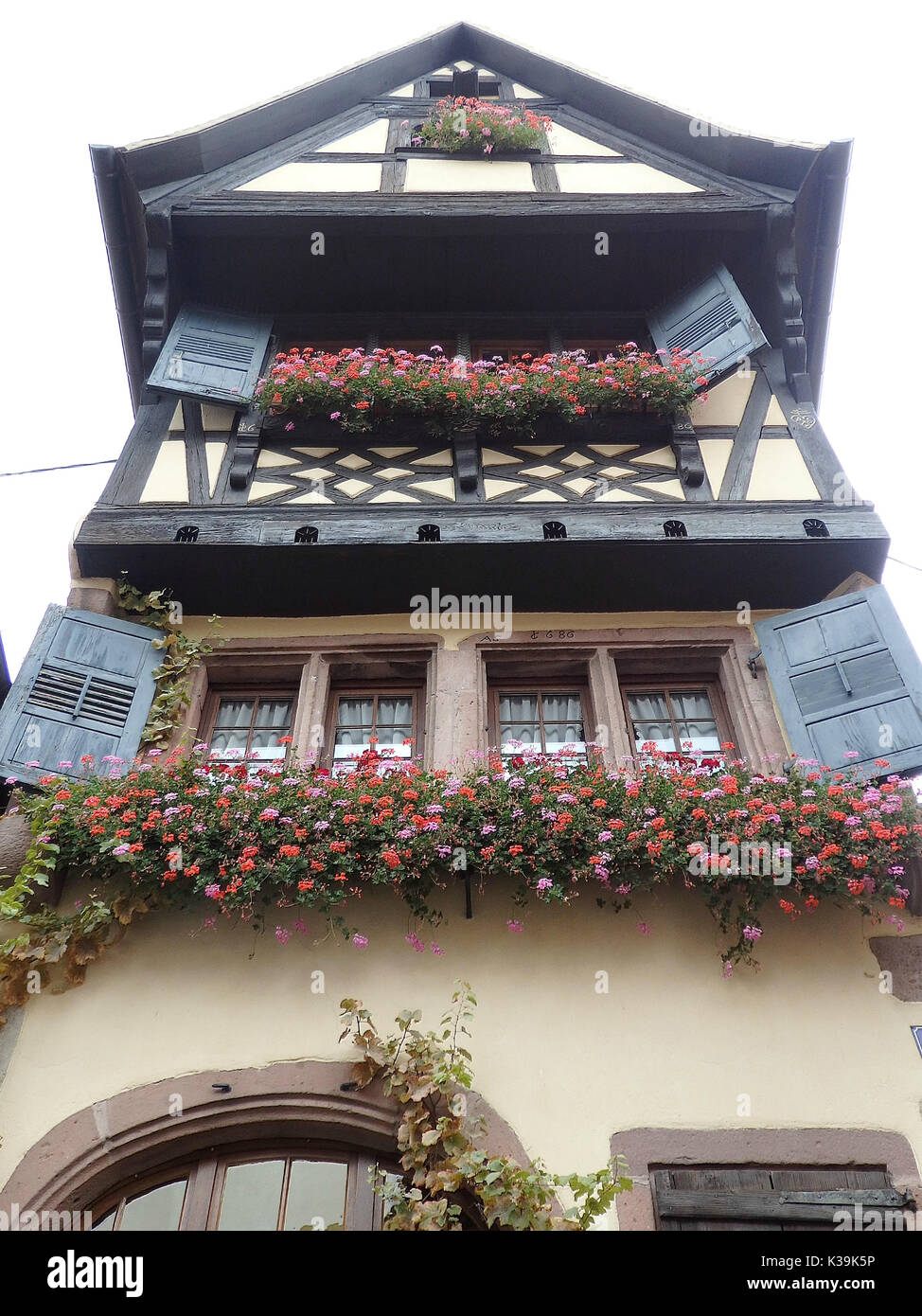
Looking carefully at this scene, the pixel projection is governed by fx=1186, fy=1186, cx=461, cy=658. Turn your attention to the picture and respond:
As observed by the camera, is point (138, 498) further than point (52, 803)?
Yes

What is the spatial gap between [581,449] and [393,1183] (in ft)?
16.4

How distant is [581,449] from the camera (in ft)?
26.5

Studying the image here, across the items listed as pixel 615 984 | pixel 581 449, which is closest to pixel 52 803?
pixel 615 984

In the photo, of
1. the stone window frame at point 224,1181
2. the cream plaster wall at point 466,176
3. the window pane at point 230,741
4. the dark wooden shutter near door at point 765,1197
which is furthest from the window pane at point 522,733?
the cream plaster wall at point 466,176

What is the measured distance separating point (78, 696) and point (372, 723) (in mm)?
1675

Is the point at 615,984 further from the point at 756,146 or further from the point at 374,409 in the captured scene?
the point at 756,146

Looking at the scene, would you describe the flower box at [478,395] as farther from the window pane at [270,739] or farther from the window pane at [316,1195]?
the window pane at [316,1195]

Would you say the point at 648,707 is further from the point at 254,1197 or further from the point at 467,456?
the point at 254,1197

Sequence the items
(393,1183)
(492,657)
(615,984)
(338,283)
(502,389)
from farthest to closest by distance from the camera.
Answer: (338,283) < (502,389) < (492,657) < (615,984) < (393,1183)

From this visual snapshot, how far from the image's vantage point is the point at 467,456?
7844 millimetres

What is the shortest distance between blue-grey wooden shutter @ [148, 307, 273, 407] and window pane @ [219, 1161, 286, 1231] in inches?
195

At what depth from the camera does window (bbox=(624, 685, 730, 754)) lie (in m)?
6.89

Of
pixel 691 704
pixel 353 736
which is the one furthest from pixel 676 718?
pixel 353 736

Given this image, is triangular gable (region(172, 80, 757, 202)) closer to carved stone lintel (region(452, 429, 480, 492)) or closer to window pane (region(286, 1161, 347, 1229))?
carved stone lintel (region(452, 429, 480, 492))
